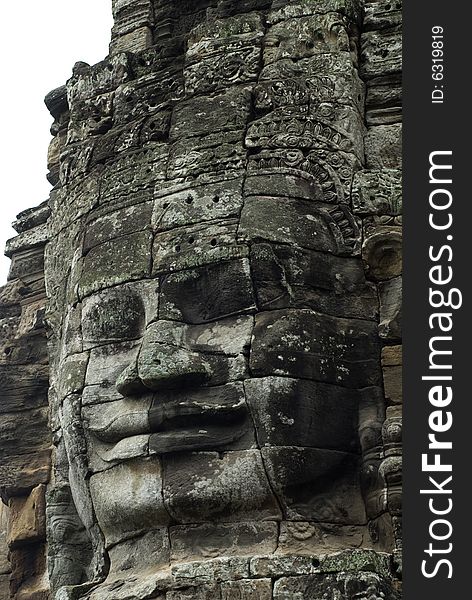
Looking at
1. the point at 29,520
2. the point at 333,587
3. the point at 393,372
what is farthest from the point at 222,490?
the point at 29,520

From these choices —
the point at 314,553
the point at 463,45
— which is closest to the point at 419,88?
the point at 463,45

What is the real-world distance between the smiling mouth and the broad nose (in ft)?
0.32

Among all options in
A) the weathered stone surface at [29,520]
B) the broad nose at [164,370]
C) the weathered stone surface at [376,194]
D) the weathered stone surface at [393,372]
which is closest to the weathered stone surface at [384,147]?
the weathered stone surface at [376,194]

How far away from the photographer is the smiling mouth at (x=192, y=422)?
34.2 ft

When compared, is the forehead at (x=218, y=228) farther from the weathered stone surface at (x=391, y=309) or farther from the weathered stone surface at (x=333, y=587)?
the weathered stone surface at (x=333, y=587)

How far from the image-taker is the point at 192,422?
34.4 ft

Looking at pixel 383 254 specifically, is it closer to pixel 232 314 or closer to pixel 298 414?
pixel 232 314

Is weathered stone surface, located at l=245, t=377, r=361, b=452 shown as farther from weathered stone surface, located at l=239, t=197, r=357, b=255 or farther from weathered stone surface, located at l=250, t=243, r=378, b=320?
weathered stone surface, located at l=239, t=197, r=357, b=255

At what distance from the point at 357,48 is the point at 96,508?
3.93 metres

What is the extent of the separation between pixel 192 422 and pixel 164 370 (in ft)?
1.27

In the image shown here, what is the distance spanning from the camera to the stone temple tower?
10320mm

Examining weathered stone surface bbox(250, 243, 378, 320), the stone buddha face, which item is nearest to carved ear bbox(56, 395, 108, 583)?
the stone buddha face

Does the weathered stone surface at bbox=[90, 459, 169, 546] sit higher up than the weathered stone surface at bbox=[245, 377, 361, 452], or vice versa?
the weathered stone surface at bbox=[245, 377, 361, 452]

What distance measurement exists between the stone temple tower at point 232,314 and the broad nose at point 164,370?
0.01 meters
